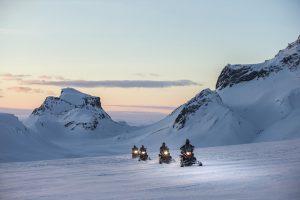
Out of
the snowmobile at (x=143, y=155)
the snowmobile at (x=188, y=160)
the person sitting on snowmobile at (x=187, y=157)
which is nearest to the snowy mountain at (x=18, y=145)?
the snowmobile at (x=143, y=155)

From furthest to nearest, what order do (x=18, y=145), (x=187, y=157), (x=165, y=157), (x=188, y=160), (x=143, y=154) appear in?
(x=18, y=145)
(x=143, y=154)
(x=165, y=157)
(x=187, y=157)
(x=188, y=160)

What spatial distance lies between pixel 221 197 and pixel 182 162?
2344 cm

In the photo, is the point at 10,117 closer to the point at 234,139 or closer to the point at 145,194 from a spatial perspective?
the point at 145,194

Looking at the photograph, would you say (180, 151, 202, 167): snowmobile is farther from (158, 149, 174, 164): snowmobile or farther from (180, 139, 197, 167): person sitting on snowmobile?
(158, 149, 174, 164): snowmobile

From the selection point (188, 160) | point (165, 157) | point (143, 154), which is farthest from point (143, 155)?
point (188, 160)

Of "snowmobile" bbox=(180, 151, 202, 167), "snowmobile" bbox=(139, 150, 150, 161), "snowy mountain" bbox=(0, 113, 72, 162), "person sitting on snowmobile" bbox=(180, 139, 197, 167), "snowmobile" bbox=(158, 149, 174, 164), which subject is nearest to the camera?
"snowmobile" bbox=(180, 151, 202, 167)

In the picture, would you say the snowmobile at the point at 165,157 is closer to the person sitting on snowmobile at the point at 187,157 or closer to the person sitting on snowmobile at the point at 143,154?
the person sitting on snowmobile at the point at 187,157

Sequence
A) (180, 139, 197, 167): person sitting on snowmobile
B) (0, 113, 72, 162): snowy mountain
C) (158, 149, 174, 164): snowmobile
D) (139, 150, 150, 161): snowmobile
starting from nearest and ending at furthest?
(180, 139, 197, 167): person sitting on snowmobile → (158, 149, 174, 164): snowmobile → (139, 150, 150, 161): snowmobile → (0, 113, 72, 162): snowy mountain

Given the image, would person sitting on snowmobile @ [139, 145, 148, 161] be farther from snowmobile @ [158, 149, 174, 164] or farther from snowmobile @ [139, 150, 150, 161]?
snowmobile @ [158, 149, 174, 164]

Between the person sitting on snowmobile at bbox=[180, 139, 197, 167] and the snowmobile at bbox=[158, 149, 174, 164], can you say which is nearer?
the person sitting on snowmobile at bbox=[180, 139, 197, 167]

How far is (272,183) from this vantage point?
21953mm

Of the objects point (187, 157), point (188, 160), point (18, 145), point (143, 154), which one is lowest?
point (188, 160)

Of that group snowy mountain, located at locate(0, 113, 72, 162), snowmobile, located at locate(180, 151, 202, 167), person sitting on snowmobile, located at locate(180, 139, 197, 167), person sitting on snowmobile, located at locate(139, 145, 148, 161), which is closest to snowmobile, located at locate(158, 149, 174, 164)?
person sitting on snowmobile, located at locate(180, 139, 197, 167)

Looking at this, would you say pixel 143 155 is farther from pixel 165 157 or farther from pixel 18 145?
pixel 18 145
